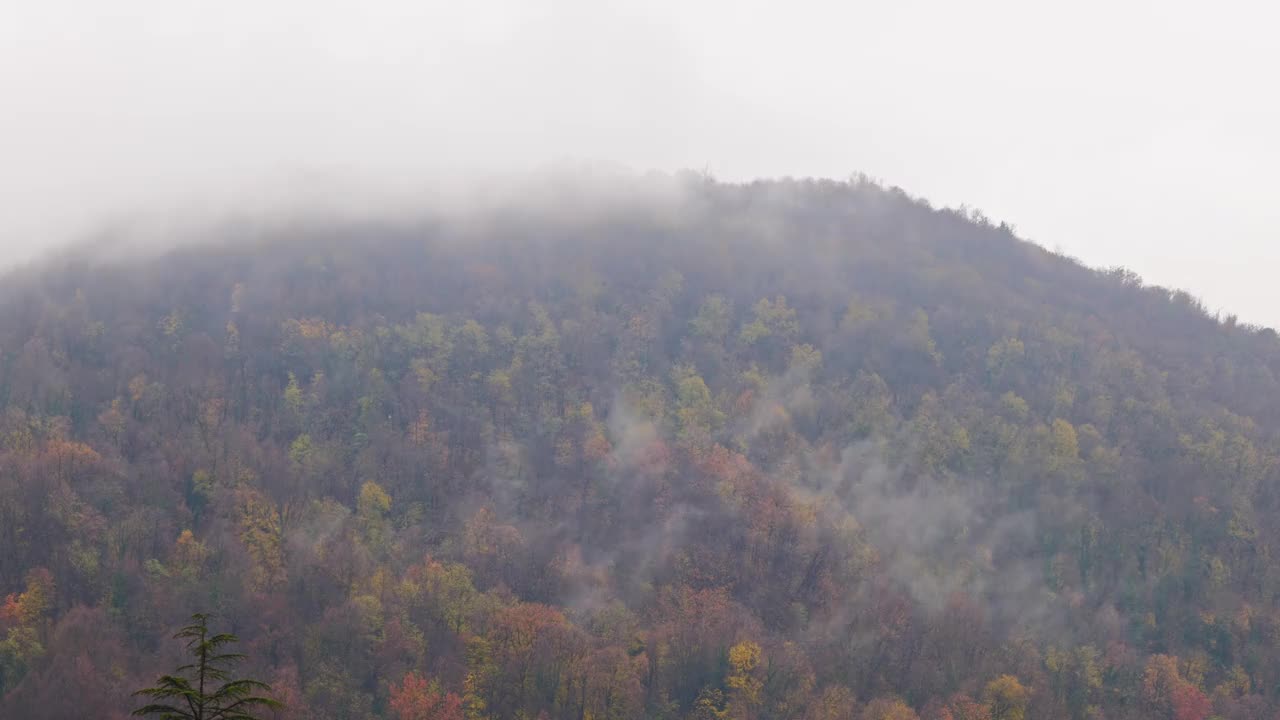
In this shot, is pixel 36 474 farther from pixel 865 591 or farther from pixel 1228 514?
pixel 1228 514

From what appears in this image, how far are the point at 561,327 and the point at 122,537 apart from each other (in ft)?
287

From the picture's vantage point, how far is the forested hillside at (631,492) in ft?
318

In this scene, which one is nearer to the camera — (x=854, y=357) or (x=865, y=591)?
(x=865, y=591)

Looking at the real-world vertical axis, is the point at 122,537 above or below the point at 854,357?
below

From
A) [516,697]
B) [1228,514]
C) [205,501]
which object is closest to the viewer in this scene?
[516,697]

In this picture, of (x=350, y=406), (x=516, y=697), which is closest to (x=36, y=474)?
(x=350, y=406)

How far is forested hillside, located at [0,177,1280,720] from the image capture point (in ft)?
318

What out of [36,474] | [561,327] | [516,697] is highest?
[561,327]

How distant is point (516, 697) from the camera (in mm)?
92250

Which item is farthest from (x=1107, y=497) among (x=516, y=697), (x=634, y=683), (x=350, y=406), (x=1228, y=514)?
(x=350, y=406)

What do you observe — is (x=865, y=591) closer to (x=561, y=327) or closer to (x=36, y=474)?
(x=561, y=327)

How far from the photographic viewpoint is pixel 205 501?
121 m

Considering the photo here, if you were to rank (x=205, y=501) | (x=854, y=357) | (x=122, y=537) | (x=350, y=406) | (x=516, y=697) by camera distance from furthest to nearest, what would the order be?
(x=854, y=357)
(x=350, y=406)
(x=205, y=501)
(x=122, y=537)
(x=516, y=697)

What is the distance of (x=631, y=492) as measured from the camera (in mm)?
141375
